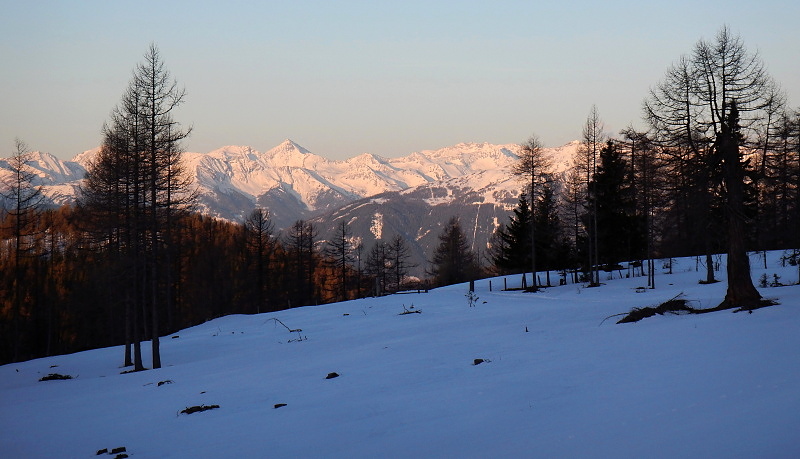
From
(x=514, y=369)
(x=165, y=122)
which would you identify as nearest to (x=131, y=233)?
(x=165, y=122)

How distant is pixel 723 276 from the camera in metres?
39.9

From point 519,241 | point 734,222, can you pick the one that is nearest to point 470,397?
point 734,222

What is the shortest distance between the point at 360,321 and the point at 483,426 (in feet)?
74.6

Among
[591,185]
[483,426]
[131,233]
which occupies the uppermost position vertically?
[591,185]

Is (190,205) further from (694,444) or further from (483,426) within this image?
(694,444)

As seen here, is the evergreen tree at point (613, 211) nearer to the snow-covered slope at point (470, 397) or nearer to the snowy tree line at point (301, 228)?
the snowy tree line at point (301, 228)

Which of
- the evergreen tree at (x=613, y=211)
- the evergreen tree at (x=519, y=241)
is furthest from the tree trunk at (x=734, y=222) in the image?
the evergreen tree at (x=519, y=241)

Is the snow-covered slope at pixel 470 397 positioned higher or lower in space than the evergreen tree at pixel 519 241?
lower

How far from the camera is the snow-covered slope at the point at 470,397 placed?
919 centimetres

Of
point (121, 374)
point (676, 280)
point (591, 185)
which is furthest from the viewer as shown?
point (591, 185)

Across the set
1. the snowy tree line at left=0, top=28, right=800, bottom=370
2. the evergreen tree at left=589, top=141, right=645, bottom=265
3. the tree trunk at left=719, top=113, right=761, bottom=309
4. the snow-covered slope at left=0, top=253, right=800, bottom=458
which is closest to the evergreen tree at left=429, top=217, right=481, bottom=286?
the snowy tree line at left=0, top=28, right=800, bottom=370

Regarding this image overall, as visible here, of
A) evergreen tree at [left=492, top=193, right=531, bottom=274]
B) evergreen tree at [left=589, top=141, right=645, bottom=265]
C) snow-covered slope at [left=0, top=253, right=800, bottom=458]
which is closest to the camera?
snow-covered slope at [left=0, top=253, right=800, bottom=458]

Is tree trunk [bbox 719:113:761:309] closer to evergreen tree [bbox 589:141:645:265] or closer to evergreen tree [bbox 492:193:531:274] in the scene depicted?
evergreen tree [bbox 589:141:645:265]

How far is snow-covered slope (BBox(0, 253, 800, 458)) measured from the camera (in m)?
9.19
